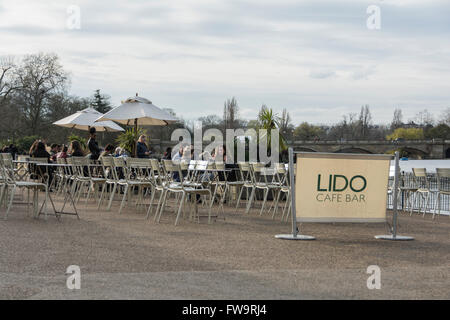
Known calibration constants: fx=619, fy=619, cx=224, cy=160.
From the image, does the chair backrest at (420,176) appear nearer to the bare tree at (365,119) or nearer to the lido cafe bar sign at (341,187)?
the lido cafe bar sign at (341,187)

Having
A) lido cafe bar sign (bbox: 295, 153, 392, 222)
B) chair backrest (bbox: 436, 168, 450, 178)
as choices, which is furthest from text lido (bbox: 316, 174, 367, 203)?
chair backrest (bbox: 436, 168, 450, 178)

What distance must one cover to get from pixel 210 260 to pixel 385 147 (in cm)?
7480

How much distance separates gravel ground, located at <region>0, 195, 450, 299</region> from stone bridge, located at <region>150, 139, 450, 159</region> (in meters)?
61.0

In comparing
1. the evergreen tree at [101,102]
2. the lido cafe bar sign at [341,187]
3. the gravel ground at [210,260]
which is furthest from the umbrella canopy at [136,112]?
the evergreen tree at [101,102]

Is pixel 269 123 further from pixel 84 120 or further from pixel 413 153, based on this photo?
pixel 413 153

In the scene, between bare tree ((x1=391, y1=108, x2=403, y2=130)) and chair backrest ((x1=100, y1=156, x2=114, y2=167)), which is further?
bare tree ((x1=391, y1=108, x2=403, y2=130))

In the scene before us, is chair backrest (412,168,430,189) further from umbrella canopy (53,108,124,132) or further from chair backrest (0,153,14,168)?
umbrella canopy (53,108,124,132)

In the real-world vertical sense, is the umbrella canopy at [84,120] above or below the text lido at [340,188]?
above

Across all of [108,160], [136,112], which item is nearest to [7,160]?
[108,160]

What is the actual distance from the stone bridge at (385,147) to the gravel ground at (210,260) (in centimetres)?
6104

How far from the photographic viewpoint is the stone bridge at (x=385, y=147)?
2938 inches

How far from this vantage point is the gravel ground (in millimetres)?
4773

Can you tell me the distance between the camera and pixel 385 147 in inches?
3076
